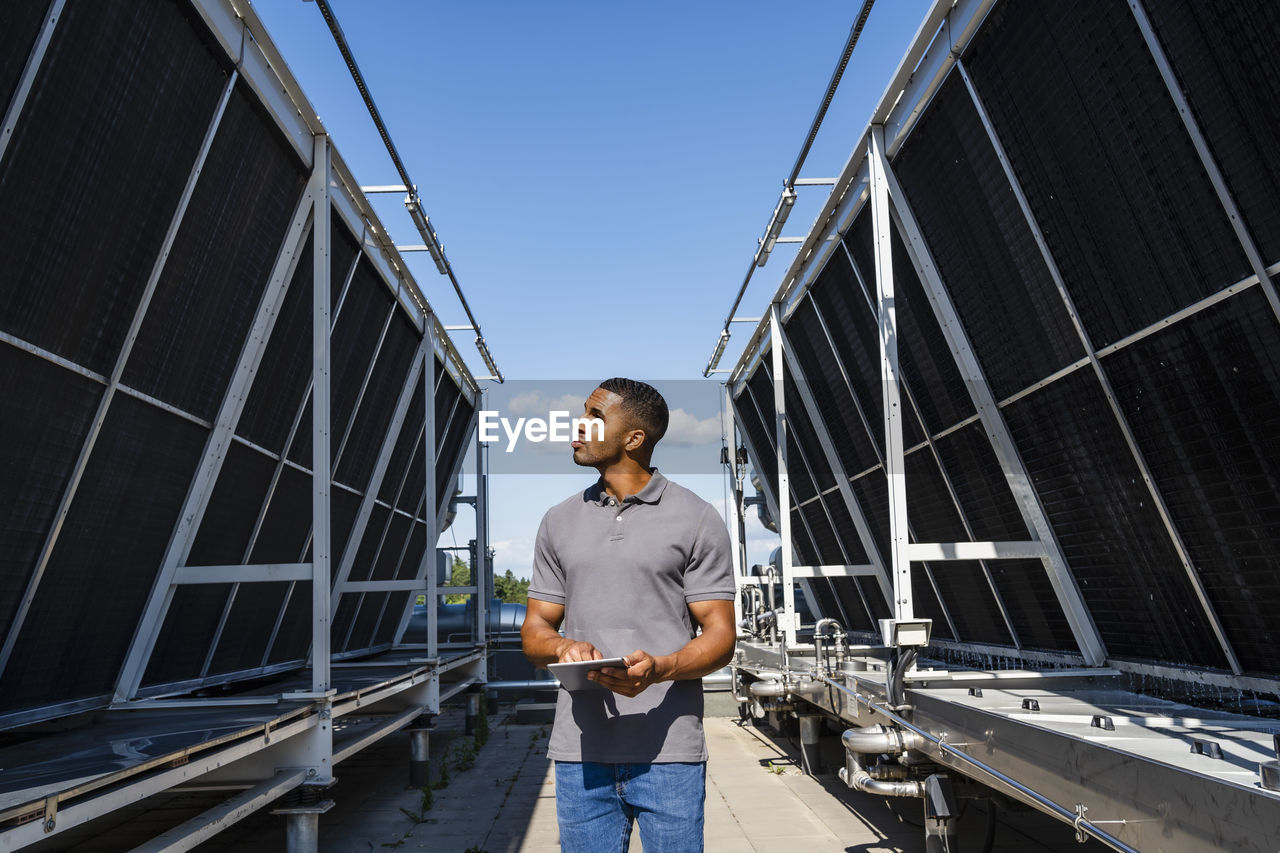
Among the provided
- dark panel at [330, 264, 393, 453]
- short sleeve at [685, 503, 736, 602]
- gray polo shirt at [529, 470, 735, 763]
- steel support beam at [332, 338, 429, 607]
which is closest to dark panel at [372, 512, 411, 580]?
steel support beam at [332, 338, 429, 607]

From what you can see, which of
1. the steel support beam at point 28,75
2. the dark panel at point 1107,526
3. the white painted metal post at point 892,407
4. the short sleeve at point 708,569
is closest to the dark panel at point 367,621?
the white painted metal post at point 892,407

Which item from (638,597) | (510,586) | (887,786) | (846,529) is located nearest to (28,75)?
(638,597)

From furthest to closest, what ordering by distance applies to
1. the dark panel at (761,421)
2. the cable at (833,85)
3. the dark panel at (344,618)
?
the dark panel at (761,421)
the dark panel at (344,618)
the cable at (833,85)

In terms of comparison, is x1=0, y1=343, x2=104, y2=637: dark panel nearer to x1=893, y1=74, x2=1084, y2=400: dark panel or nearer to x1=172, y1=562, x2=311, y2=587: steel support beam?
x1=172, y1=562, x2=311, y2=587: steel support beam

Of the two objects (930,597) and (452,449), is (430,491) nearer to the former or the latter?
(930,597)

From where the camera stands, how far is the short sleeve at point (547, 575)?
2.29m

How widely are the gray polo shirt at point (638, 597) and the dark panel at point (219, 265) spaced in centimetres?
420

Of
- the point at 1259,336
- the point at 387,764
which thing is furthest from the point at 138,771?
the point at 387,764

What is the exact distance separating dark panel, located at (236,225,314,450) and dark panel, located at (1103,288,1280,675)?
5569mm

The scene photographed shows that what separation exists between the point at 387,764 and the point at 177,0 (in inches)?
317

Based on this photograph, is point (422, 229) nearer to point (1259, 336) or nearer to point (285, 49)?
point (285, 49)

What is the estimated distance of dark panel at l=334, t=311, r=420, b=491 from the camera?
10430 millimetres

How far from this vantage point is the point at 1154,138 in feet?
14.5

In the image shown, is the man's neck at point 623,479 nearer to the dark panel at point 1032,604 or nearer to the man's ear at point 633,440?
the man's ear at point 633,440
